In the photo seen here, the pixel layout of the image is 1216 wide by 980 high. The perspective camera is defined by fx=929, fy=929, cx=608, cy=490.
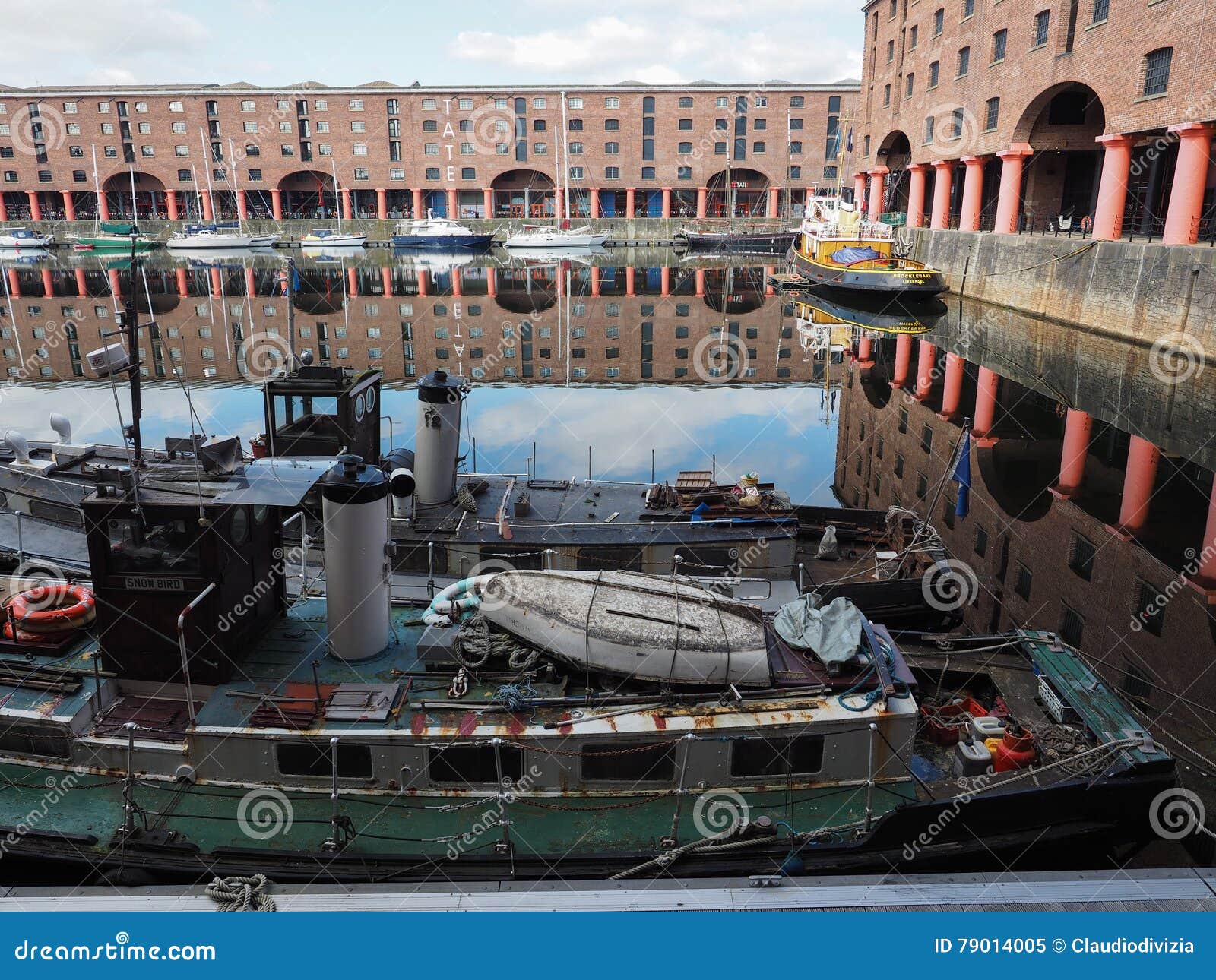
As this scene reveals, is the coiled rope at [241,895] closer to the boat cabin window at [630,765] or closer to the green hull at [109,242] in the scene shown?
the boat cabin window at [630,765]

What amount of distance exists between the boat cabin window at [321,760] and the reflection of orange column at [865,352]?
38151 mm

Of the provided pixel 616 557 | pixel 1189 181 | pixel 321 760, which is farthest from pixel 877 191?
pixel 321 760

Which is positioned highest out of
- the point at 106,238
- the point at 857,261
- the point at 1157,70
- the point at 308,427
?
the point at 1157,70

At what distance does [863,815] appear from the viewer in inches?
408

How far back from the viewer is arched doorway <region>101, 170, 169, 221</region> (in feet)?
373

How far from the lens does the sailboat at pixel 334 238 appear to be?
342ft

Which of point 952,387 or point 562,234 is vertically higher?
point 562,234

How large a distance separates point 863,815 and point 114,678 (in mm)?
8812

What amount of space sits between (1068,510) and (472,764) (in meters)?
19.6

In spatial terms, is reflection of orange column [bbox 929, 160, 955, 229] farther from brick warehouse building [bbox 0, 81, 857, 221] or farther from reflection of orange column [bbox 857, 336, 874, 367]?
brick warehouse building [bbox 0, 81, 857, 221]

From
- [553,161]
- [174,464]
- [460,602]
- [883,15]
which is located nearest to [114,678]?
[174,464]

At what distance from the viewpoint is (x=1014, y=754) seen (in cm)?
1128

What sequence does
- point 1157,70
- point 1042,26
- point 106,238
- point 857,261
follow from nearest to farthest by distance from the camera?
point 1157,70 < point 1042,26 < point 857,261 < point 106,238

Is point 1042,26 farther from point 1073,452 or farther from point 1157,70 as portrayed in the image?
point 1073,452
